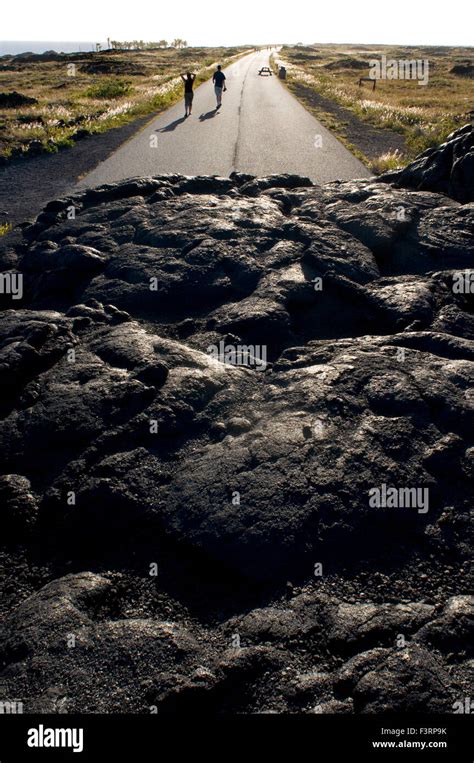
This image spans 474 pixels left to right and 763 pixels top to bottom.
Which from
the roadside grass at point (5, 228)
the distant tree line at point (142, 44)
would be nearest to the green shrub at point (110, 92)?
the roadside grass at point (5, 228)

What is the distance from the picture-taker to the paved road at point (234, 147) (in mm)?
18016

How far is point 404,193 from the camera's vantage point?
10383 millimetres

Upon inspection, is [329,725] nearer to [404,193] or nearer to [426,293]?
[426,293]

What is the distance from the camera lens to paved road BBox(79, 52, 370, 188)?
1802 cm

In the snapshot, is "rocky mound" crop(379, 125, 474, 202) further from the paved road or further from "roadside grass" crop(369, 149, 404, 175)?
"roadside grass" crop(369, 149, 404, 175)

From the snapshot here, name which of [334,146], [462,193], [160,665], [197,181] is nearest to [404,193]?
[462,193]

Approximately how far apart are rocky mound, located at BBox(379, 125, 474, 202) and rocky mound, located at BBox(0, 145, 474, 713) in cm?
151

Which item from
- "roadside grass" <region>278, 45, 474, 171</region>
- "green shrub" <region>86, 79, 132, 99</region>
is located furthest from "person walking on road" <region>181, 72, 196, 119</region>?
"green shrub" <region>86, 79, 132, 99</region>

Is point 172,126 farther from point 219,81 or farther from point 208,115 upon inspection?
point 219,81

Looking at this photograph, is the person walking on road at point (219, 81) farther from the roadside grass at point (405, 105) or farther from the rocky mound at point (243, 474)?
the rocky mound at point (243, 474)

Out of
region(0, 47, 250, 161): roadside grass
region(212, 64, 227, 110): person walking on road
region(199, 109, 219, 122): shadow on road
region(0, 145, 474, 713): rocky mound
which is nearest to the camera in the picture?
region(0, 145, 474, 713): rocky mound

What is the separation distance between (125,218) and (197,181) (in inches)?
92.3

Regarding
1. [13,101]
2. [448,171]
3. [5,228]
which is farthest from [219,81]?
[448,171]

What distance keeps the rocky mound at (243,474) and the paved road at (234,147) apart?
929 centimetres
